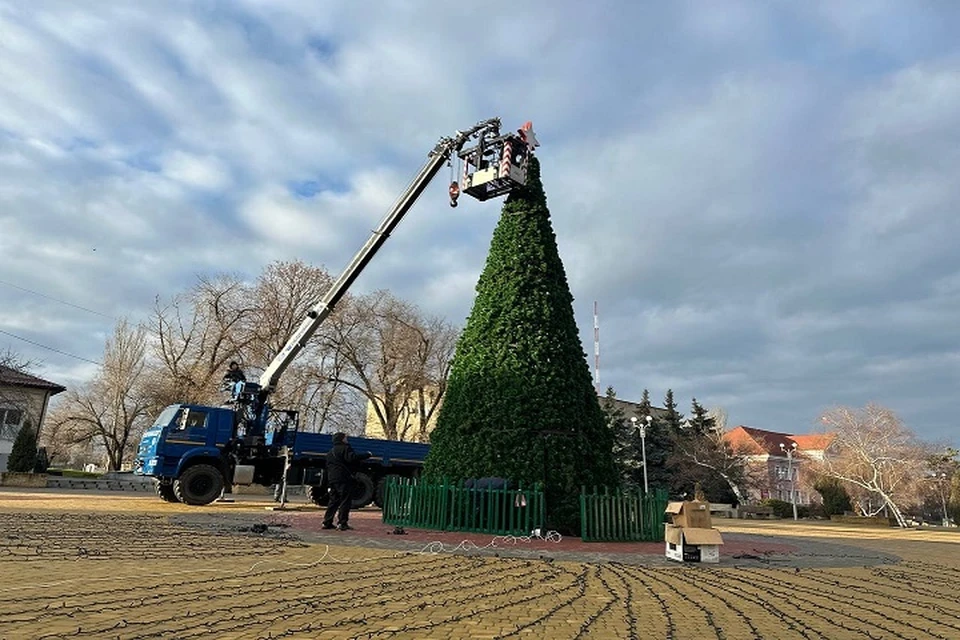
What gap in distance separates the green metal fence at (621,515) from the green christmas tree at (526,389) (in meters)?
0.54

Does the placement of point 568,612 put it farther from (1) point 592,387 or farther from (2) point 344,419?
(2) point 344,419

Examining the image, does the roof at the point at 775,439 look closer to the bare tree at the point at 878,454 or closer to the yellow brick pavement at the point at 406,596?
the bare tree at the point at 878,454

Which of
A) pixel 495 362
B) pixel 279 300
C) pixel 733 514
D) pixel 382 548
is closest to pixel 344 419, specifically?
pixel 279 300

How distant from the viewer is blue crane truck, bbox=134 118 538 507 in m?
17.7

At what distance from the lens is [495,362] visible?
40.7 feet

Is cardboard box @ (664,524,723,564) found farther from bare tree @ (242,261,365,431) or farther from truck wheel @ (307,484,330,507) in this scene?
bare tree @ (242,261,365,431)

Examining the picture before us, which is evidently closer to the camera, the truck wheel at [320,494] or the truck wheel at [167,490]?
the truck wheel at [167,490]

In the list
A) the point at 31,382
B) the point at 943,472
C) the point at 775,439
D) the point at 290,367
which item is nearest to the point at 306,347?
the point at 290,367

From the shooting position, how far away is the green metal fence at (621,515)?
1098 centimetres

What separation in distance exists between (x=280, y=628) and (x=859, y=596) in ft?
19.2

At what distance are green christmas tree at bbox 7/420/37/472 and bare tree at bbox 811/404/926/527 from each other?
43.9m

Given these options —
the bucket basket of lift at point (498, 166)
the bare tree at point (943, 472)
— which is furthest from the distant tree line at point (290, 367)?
the bare tree at point (943, 472)

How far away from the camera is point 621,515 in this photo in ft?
37.2

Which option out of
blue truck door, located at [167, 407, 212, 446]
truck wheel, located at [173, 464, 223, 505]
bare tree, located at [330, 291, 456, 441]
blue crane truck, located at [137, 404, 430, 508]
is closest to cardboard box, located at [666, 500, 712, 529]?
blue crane truck, located at [137, 404, 430, 508]
